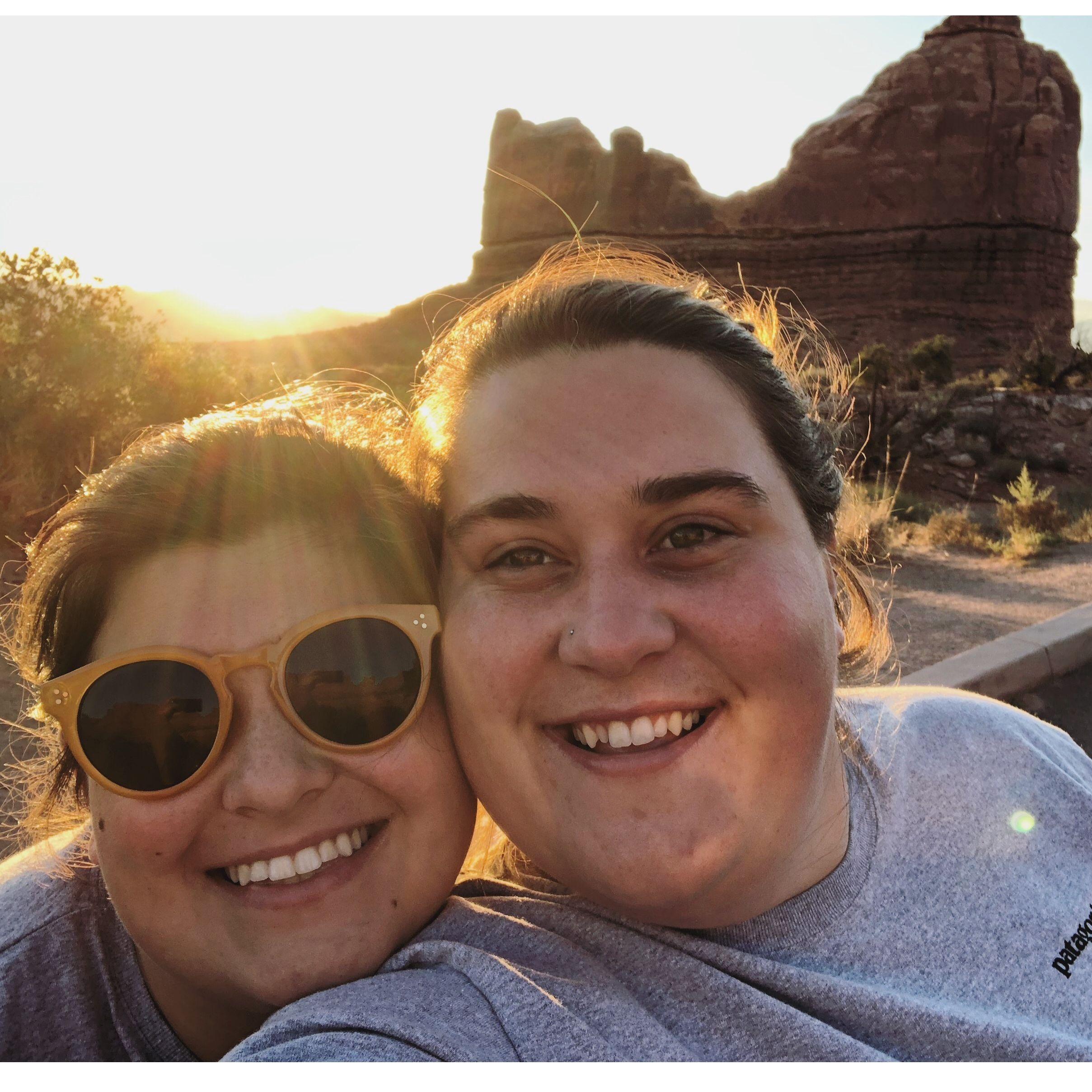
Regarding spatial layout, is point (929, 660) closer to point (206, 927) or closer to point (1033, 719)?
point (1033, 719)

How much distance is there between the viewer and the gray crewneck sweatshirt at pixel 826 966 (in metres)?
1.06

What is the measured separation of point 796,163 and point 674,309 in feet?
146

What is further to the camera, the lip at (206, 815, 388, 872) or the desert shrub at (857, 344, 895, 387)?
the desert shrub at (857, 344, 895, 387)

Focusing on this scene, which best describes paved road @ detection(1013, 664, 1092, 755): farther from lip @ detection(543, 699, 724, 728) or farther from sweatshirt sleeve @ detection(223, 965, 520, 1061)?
sweatshirt sleeve @ detection(223, 965, 520, 1061)

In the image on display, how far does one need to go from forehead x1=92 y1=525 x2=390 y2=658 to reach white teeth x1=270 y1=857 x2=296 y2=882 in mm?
328

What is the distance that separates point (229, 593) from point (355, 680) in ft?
0.80

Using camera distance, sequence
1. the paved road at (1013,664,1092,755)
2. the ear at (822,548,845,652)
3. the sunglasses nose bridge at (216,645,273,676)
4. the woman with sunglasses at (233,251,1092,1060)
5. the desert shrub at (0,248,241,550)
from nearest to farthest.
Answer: the woman with sunglasses at (233,251,1092,1060) → the sunglasses nose bridge at (216,645,273,676) → the ear at (822,548,845,652) → the paved road at (1013,664,1092,755) → the desert shrub at (0,248,241,550)

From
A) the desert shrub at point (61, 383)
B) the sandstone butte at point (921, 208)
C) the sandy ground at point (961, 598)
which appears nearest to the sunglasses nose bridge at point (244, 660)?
the sandy ground at point (961, 598)

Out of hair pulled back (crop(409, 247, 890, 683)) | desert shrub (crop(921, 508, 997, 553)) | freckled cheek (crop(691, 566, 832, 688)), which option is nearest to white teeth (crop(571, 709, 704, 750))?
freckled cheek (crop(691, 566, 832, 688))

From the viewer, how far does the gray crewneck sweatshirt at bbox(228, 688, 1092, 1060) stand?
1061mm

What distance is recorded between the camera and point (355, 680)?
127 cm

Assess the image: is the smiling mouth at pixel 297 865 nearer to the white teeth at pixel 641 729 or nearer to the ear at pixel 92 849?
the ear at pixel 92 849

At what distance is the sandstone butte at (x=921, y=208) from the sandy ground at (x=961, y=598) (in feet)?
95.9
